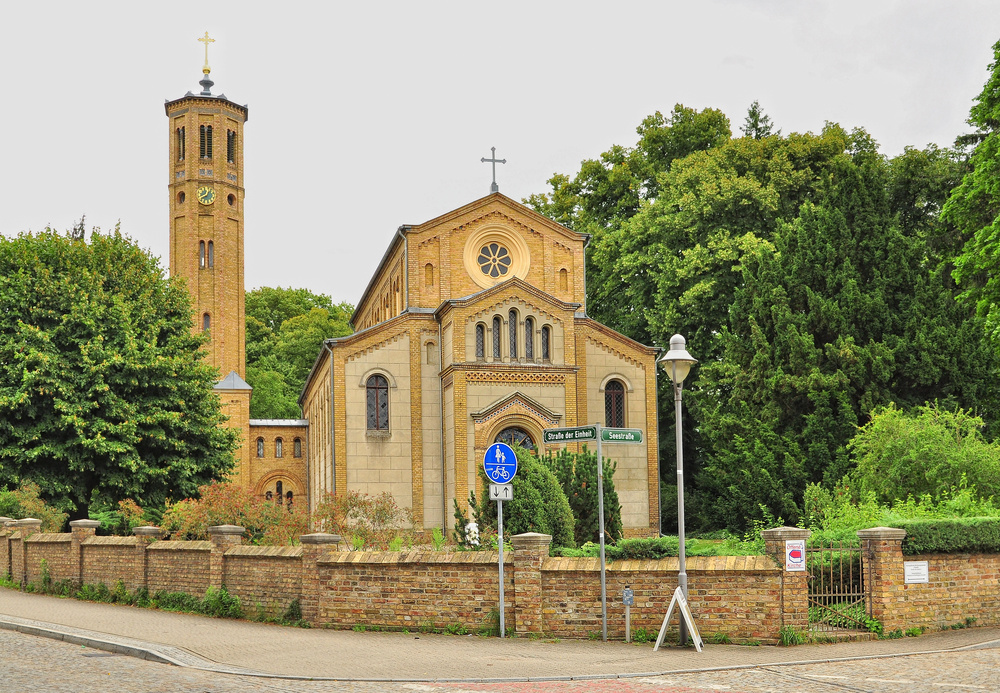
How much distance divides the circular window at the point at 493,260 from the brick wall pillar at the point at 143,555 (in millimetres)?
19300

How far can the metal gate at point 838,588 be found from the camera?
14523mm

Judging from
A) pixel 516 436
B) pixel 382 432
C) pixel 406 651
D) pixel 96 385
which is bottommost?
pixel 406 651

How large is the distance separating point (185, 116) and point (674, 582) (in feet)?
142

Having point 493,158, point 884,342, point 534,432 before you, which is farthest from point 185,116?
point 884,342

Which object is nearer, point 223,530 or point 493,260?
point 223,530

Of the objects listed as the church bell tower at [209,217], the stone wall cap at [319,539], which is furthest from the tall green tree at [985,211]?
the church bell tower at [209,217]

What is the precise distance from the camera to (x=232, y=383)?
4944 cm

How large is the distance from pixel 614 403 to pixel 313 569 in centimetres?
2126

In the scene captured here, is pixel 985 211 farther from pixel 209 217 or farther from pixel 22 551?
pixel 209 217

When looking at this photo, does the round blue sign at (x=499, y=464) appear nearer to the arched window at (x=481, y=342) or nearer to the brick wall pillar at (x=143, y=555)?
the brick wall pillar at (x=143, y=555)

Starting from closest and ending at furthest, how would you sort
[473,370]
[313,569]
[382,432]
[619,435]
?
[619,435] → [313,569] → [473,370] → [382,432]

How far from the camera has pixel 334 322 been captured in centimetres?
7025

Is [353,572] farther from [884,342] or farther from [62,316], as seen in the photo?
[884,342]

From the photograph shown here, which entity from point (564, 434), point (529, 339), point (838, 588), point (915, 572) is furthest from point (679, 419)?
point (529, 339)
